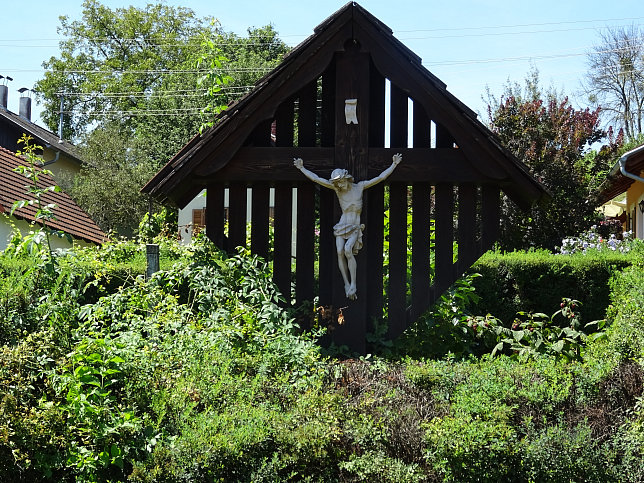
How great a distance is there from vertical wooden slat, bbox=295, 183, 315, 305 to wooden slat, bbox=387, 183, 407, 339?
0.84 metres

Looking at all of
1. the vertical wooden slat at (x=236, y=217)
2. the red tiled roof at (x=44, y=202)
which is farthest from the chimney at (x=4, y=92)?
the vertical wooden slat at (x=236, y=217)

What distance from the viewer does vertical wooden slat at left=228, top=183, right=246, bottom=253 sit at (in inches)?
337

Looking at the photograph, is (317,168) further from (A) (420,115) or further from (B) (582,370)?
(B) (582,370)

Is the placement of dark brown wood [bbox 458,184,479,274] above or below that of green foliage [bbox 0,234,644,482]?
above

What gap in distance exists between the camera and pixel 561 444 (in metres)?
5.67

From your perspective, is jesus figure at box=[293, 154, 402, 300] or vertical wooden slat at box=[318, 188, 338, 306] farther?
vertical wooden slat at box=[318, 188, 338, 306]

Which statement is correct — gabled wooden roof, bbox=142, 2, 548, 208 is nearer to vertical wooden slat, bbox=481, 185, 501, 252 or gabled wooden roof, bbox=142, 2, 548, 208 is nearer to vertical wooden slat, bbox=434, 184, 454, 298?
vertical wooden slat, bbox=481, 185, 501, 252

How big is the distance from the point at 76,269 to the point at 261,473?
420 cm

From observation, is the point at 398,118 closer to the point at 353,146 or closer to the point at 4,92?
the point at 353,146

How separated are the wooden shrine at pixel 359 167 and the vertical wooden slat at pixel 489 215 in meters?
0.01

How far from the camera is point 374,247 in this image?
857cm

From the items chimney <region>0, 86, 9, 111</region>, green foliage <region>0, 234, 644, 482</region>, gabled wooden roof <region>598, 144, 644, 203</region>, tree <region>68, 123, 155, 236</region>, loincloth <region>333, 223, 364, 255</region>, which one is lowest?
green foliage <region>0, 234, 644, 482</region>

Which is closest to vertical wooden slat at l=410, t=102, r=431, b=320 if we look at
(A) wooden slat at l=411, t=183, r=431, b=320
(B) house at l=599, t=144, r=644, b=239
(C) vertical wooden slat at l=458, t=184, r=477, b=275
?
(A) wooden slat at l=411, t=183, r=431, b=320

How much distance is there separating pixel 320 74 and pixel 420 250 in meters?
2.12
